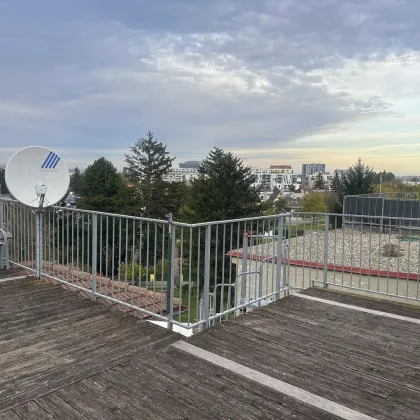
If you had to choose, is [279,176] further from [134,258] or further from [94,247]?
[94,247]

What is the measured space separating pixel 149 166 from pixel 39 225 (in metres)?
40.8

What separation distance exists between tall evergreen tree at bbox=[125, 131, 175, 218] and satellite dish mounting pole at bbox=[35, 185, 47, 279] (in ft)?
123

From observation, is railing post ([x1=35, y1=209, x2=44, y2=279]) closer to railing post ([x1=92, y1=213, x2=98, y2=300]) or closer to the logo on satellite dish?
the logo on satellite dish

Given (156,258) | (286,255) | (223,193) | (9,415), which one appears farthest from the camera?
(223,193)

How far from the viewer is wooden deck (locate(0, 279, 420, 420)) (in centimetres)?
251

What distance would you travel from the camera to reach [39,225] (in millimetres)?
5531

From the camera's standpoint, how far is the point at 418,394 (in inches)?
109

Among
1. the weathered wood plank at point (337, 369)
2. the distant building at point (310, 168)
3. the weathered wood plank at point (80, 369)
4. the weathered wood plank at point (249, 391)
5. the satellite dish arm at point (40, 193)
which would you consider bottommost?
the weathered wood plank at point (337, 369)

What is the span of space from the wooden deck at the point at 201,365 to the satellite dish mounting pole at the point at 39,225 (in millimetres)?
1048

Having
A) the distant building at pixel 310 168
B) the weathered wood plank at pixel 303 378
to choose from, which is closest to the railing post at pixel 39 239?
the weathered wood plank at pixel 303 378

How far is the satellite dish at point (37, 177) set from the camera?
5.33 metres

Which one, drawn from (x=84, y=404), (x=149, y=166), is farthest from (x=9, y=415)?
(x=149, y=166)

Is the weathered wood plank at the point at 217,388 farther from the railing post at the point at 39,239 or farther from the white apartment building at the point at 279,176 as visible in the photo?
the white apartment building at the point at 279,176

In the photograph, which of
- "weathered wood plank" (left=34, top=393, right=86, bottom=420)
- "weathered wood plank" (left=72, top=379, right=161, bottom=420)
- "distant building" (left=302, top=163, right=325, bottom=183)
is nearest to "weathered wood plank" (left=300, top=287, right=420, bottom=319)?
"weathered wood plank" (left=72, top=379, right=161, bottom=420)
